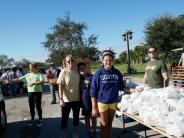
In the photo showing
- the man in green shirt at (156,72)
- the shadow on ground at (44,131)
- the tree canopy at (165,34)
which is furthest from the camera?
the tree canopy at (165,34)

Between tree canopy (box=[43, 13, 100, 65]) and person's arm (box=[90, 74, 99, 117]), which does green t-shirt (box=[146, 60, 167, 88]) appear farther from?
tree canopy (box=[43, 13, 100, 65])

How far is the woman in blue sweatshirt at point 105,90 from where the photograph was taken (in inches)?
255

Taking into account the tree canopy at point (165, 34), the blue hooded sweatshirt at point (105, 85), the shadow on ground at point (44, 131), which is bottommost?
the shadow on ground at point (44, 131)

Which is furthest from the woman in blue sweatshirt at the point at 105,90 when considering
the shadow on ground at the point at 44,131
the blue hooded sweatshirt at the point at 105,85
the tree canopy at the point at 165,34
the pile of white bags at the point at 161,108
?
the tree canopy at the point at 165,34

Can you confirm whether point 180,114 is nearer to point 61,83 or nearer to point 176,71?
point 61,83

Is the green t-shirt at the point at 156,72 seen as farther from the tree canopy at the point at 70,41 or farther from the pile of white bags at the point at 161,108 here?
the tree canopy at the point at 70,41

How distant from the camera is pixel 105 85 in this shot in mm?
6480

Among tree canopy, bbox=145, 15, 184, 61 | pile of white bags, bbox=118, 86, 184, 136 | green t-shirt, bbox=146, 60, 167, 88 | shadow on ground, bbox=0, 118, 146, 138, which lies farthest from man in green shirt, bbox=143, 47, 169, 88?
tree canopy, bbox=145, 15, 184, 61

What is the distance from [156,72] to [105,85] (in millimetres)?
2508

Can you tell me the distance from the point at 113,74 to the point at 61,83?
5.34 ft

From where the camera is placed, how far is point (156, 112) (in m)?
6.83

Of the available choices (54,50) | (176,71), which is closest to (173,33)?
(54,50)

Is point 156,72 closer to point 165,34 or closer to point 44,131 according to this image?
point 44,131

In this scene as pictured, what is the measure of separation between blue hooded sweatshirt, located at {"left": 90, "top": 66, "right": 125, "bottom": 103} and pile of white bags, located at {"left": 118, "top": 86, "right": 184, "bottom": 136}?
87 centimetres
